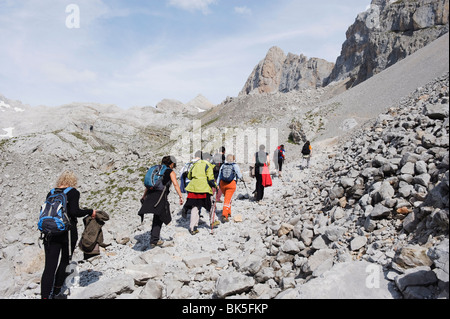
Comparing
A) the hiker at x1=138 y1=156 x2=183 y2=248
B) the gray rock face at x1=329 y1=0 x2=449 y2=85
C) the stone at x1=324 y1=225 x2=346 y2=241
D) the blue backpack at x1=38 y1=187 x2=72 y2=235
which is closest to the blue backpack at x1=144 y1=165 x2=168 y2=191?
the hiker at x1=138 y1=156 x2=183 y2=248

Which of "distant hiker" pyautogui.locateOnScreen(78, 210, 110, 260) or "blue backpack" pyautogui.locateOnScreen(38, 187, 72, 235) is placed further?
"distant hiker" pyautogui.locateOnScreen(78, 210, 110, 260)

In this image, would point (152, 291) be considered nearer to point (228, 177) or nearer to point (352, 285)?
point (352, 285)

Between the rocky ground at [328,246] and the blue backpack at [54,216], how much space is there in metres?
1.18

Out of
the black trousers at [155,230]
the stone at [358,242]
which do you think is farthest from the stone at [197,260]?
the stone at [358,242]

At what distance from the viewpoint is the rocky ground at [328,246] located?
191 inches

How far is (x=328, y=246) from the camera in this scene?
263 inches

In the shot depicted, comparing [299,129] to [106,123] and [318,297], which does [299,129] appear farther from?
[106,123]

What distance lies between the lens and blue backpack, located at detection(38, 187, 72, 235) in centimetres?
564

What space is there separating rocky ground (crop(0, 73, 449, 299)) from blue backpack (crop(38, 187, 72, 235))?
1176 mm

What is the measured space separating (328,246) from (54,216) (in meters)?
5.74

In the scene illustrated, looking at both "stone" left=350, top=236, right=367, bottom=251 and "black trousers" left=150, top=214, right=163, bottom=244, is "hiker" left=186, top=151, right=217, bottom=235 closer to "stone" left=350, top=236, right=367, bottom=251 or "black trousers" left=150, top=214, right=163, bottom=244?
"black trousers" left=150, top=214, right=163, bottom=244

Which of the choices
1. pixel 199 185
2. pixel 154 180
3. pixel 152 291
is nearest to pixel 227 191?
pixel 199 185
